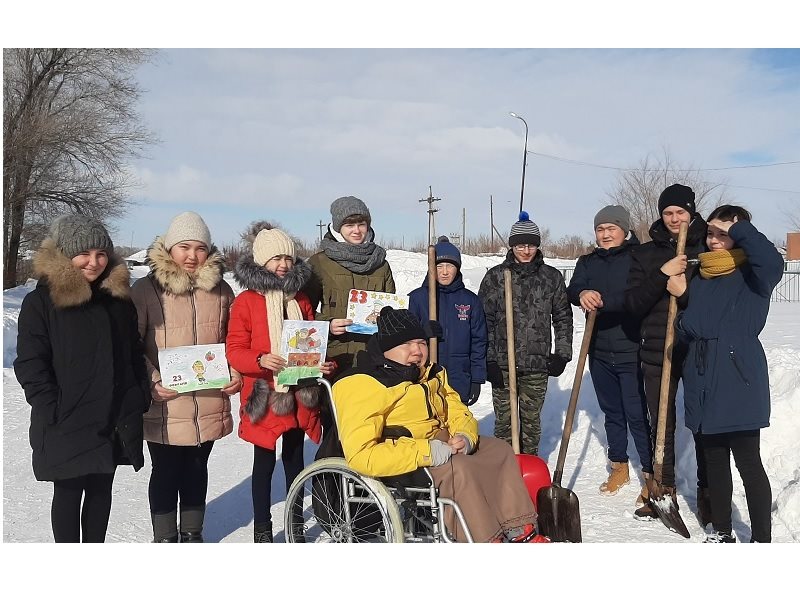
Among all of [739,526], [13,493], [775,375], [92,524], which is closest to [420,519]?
[92,524]

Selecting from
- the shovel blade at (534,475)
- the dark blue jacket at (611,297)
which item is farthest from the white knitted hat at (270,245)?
the dark blue jacket at (611,297)

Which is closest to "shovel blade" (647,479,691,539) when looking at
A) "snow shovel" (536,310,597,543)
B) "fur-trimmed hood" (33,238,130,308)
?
"snow shovel" (536,310,597,543)

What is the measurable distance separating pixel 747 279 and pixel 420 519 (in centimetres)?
214

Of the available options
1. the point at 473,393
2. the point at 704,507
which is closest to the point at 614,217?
the point at 473,393

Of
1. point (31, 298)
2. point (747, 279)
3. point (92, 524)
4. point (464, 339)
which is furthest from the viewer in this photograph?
point (464, 339)

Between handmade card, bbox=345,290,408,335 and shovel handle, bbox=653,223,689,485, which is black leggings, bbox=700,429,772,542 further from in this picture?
handmade card, bbox=345,290,408,335

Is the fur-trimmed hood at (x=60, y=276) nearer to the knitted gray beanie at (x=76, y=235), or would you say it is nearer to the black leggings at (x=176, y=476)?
the knitted gray beanie at (x=76, y=235)

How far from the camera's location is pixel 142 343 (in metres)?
3.78

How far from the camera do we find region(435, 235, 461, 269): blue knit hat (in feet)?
16.1

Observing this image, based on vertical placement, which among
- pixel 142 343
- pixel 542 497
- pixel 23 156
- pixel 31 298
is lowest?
pixel 542 497

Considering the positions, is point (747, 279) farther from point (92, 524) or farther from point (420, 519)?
point (92, 524)

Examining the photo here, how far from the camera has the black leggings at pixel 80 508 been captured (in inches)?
137

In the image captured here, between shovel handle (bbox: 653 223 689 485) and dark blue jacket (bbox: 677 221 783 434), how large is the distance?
391mm

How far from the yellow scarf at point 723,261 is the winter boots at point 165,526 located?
321 centimetres
